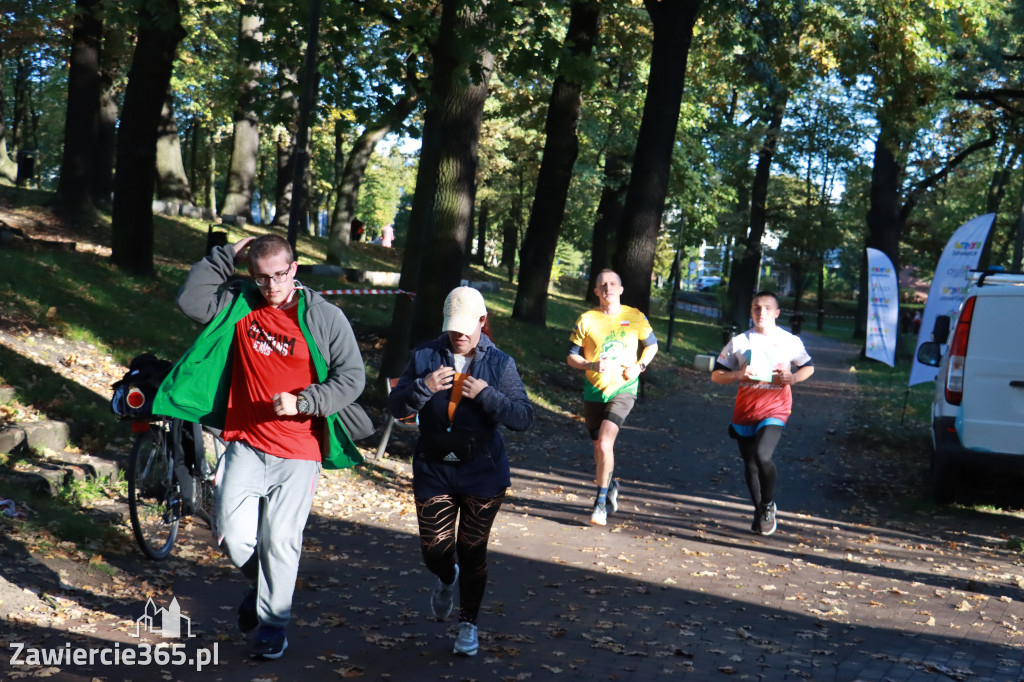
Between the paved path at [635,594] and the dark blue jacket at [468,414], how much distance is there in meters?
0.92

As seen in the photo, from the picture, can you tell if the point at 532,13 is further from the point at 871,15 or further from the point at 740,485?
the point at 871,15

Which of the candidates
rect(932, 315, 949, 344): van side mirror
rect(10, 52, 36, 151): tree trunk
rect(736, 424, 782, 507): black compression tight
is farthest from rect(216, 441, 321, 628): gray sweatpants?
rect(10, 52, 36, 151): tree trunk

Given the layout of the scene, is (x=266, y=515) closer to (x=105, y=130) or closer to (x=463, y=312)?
(x=463, y=312)

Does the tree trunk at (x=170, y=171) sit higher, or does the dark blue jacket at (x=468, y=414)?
the tree trunk at (x=170, y=171)

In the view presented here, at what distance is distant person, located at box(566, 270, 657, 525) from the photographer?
9555 millimetres

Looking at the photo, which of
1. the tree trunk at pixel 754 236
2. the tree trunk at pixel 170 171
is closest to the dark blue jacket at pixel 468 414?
the tree trunk at pixel 170 171

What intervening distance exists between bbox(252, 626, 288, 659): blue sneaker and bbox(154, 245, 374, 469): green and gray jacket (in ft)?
2.78

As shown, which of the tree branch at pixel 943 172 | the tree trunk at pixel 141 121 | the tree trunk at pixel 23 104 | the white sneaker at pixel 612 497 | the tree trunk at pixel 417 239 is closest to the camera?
the white sneaker at pixel 612 497

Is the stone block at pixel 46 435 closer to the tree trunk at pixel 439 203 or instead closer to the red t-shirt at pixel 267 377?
the red t-shirt at pixel 267 377

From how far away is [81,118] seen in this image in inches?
756

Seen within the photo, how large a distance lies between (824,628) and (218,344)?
4.04 m

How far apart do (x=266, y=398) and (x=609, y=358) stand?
474 centimetres

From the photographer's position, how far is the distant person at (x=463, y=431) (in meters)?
5.46

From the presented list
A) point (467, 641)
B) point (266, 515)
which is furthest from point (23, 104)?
point (467, 641)
